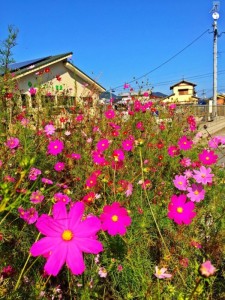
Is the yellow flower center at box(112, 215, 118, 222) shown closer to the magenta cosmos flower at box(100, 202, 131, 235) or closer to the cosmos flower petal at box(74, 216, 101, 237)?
the magenta cosmos flower at box(100, 202, 131, 235)

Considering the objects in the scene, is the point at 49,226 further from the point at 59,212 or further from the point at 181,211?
the point at 181,211

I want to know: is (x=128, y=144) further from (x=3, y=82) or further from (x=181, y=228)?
(x=3, y=82)

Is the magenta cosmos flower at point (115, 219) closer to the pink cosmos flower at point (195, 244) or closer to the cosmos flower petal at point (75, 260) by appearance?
the cosmos flower petal at point (75, 260)

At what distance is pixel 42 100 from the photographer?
399 cm

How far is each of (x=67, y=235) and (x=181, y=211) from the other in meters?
0.69

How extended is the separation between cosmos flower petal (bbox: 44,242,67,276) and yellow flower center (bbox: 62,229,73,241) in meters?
0.01

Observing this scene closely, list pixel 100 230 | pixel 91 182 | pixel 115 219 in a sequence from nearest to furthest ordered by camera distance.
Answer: pixel 115 219
pixel 100 230
pixel 91 182

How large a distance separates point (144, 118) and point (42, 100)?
1.52 meters

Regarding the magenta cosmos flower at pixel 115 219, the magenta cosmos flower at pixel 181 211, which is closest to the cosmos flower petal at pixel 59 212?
the magenta cosmos flower at pixel 115 219

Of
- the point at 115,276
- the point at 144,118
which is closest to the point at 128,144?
the point at 115,276

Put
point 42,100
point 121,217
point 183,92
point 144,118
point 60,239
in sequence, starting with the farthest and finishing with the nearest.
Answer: point 183,92, point 144,118, point 42,100, point 121,217, point 60,239

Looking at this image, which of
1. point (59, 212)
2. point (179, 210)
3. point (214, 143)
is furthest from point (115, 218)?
point (214, 143)

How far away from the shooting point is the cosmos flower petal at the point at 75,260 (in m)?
0.65

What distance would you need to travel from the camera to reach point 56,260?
0.67 m
